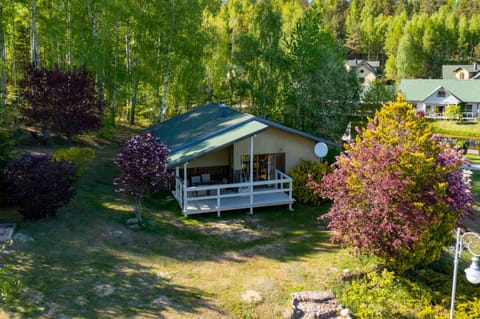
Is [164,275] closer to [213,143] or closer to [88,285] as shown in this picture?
[88,285]

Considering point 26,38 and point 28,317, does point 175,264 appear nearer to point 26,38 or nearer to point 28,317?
point 28,317

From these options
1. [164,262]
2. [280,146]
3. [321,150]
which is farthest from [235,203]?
[164,262]

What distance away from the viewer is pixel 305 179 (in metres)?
18.0

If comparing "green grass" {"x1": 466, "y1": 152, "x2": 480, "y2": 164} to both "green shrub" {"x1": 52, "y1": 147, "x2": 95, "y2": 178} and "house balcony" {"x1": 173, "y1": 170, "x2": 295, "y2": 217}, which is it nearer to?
"house balcony" {"x1": 173, "y1": 170, "x2": 295, "y2": 217}

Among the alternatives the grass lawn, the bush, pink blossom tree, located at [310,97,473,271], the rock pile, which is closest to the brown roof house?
the grass lawn

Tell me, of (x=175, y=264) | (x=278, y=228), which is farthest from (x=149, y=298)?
(x=278, y=228)

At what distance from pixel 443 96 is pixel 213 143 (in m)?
49.4

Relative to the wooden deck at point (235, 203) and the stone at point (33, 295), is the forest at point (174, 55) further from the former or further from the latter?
the stone at point (33, 295)

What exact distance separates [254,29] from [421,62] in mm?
55916

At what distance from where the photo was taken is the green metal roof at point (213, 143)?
16125mm

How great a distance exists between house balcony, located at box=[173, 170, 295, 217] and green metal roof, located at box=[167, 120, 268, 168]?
0.99m

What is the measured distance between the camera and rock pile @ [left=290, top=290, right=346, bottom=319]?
32.8 ft

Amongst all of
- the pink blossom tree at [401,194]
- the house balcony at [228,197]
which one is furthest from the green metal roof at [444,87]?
the pink blossom tree at [401,194]

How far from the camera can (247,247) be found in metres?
13.6
